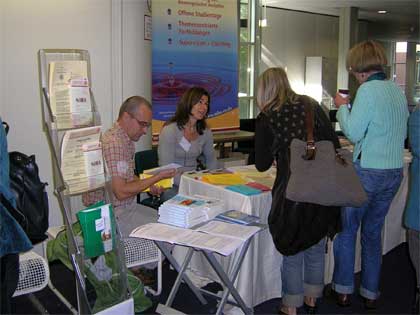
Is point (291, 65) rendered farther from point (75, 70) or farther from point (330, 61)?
point (75, 70)

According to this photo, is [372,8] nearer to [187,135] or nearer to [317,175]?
[187,135]

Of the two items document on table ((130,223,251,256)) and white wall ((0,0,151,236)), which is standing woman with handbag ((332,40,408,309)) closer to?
document on table ((130,223,251,256))

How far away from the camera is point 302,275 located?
8.53 feet

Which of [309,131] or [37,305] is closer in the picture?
[309,131]

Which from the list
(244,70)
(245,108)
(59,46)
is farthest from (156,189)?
(245,108)

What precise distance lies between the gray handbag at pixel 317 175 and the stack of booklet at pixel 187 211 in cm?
36

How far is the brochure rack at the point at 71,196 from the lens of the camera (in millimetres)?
2062

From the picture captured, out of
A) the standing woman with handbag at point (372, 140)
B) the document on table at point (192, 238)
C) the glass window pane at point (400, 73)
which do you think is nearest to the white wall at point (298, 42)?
the glass window pane at point (400, 73)

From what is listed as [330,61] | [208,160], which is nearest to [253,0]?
[208,160]

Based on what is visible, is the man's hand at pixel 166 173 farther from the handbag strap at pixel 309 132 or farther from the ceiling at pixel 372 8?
the ceiling at pixel 372 8

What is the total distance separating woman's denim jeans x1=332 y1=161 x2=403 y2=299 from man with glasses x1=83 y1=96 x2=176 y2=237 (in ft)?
3.31

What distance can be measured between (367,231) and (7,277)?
1.84m

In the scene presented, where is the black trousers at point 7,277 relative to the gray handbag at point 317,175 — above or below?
below

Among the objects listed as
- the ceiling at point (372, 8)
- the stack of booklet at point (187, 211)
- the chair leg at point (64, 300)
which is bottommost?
the chair leg at point (64, 300)
